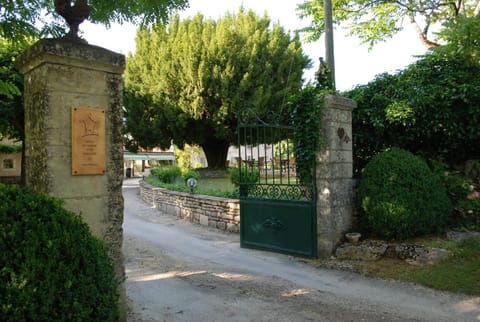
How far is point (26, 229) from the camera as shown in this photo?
2068mm

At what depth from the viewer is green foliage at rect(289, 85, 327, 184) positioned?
620 cm

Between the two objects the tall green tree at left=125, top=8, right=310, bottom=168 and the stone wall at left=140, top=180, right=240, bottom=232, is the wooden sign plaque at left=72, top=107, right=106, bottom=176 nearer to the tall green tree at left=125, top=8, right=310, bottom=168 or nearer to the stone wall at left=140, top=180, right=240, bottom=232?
the stone wall at left=140, top=180, right=240, bottom=232

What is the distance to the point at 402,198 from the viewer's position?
5723 mm

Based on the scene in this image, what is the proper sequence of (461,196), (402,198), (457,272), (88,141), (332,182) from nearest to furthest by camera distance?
(88,141) → (457,272) → (402,198) → (332,182) → (461,196)

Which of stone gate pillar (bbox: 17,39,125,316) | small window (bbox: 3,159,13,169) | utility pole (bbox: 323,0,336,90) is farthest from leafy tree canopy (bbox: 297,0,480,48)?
small window (bbox: 3,159,13,169)

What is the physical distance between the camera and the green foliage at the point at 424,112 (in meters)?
6.66

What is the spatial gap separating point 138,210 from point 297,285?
9098 mm

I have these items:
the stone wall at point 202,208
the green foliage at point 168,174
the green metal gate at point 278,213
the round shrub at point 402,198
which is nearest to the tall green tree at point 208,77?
the green foliage at point 168,174

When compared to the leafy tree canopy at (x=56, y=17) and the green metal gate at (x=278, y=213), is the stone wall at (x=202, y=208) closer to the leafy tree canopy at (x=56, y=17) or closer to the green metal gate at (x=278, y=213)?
the green metal gate at (x=278, y=213)

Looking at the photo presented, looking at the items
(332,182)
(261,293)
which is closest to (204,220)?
(332,182)

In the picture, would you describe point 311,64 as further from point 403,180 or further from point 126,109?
point 403,180

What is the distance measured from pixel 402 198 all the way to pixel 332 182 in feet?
3.69

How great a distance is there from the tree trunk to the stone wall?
1298 cm

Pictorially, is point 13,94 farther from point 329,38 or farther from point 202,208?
point 329,38
